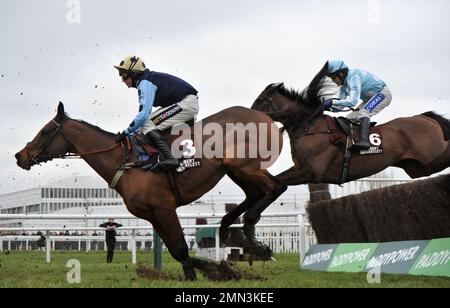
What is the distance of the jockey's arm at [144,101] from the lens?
25.1 feet

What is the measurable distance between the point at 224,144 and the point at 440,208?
281 cm

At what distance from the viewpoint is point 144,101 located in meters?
7.68

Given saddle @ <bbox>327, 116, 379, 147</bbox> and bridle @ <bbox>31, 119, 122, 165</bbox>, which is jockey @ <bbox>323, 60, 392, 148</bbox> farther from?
bridle @ <bbox>31, 119, 122, 165</bbox>

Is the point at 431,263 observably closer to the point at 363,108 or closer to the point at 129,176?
the point at 363,108

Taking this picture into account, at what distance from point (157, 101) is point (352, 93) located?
2410mm

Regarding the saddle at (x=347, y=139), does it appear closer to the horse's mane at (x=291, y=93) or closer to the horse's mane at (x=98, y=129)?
the horse's mane at (x=291, y=93)

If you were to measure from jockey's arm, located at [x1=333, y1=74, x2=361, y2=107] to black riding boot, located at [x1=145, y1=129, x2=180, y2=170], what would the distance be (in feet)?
7.78

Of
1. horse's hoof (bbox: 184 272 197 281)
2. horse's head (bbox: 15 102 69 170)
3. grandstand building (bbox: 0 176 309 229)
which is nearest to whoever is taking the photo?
horse's hoof (bbox: 184 272 197 281)

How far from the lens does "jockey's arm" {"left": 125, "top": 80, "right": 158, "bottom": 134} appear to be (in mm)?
7664

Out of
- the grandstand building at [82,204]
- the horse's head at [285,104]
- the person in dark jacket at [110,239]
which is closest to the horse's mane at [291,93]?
the horse's head at [285,104]

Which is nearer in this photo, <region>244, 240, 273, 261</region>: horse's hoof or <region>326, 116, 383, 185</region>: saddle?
<region>244, 240, 273, 261</region>: horse's hoof

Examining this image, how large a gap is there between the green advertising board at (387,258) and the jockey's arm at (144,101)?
3.27m

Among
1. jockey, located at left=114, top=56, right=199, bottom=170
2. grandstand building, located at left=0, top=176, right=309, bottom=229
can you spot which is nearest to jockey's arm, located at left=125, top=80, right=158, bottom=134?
jockey, located at left=114, top=56, right=199, bottom=170
